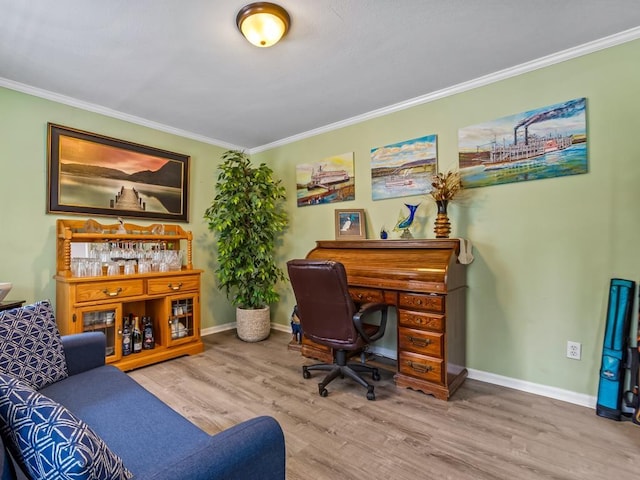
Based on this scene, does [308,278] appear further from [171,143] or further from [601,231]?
[171,143]

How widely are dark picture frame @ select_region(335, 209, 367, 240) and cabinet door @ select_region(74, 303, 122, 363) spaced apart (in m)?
2.26

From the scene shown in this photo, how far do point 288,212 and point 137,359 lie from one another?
2325 mm

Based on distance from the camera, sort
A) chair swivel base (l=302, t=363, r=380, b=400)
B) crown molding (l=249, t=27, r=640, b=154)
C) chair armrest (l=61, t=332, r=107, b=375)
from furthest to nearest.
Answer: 1. chair swivel base (l=302, t=363, r=380, b=400)
2. crown molding (l=249, t=27, r=640, b=154)
3. chair armrest (l=61, t=332, r=107, b=375)

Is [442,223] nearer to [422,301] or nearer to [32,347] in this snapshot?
[422,301]

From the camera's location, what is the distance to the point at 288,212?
13.6 ft

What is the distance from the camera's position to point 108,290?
8.98ft

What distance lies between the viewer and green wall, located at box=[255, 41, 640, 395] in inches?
83.6

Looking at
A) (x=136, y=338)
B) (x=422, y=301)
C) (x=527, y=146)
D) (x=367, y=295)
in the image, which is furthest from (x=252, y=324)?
(x=527, y=146)

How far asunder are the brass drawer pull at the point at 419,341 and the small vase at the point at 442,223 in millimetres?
876

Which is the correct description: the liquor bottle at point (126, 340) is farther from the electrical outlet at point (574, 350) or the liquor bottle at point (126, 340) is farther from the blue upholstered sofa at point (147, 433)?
→ the electrical outlet at point (574, 350)

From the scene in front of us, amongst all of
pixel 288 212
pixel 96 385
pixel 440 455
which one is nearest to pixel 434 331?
pixel 440 455

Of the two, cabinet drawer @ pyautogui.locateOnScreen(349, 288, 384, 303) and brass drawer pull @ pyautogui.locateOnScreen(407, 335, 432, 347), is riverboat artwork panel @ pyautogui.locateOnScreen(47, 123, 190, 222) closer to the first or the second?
cabinet drawer @ pyautogui.locateOnScreen(349, 288, 384, 303)

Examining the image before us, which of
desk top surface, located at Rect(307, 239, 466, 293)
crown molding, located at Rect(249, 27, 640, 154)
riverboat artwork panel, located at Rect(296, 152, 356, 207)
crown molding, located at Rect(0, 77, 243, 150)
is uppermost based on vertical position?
crown molding, located at Rect(249, 27, 640, 154)

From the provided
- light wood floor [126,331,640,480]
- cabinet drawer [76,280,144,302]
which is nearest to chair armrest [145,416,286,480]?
light wood floor [126,331,640,480]
